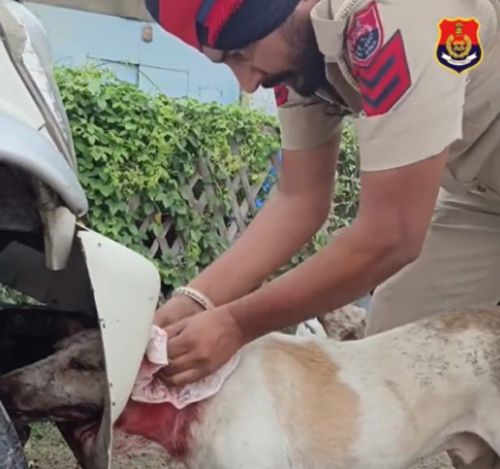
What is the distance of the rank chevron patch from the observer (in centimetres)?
222

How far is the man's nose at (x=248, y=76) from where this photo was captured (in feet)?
8.09

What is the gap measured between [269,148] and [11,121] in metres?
4.55

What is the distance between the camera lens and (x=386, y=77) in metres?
2.24

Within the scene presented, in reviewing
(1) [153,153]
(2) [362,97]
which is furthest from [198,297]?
(1) [153,153]

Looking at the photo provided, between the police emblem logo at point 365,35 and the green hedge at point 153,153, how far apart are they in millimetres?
2952

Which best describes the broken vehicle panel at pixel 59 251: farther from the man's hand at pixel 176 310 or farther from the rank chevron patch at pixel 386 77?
the rank chevron patch at pixel 386 77

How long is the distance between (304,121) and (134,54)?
772cm

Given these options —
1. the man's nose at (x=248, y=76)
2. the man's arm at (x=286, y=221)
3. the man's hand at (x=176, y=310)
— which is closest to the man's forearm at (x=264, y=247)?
the man's arm at (x=286, y=221)

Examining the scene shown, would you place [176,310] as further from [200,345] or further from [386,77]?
[386,77]

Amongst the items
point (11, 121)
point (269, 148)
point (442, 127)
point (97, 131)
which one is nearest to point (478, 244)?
point (442, 127)

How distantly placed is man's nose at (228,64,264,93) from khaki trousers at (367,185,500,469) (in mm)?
991

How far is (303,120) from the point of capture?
288 centimetres

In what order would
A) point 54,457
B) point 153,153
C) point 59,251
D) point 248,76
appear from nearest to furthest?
1. point 59,251
2. point 248,76
3. point 54,457
4. point 153,153

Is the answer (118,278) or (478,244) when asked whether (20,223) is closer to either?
(118,278)
